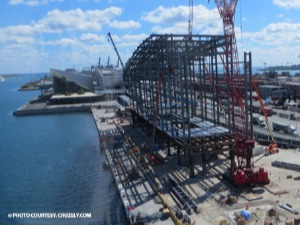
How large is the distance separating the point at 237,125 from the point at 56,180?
2009 centimetres

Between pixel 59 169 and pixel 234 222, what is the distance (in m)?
24.3

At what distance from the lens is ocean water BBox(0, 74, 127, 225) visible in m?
27.9

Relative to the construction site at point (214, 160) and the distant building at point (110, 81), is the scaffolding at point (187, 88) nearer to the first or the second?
the construction site at point (214, 160)

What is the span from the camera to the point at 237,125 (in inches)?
1596

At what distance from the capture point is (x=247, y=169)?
1155 inches

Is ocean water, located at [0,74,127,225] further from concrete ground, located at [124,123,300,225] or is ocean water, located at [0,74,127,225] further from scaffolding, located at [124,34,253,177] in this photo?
scaffolding, located at [124,34,253,177]

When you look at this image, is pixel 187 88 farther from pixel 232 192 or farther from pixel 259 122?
pixel 259 122

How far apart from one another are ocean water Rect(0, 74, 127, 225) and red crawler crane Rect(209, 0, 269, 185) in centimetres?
985

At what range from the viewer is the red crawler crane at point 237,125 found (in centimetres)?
2833

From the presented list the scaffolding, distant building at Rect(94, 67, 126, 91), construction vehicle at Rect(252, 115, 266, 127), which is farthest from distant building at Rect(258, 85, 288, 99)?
distant building at Rect(94, 67, 126, 91)

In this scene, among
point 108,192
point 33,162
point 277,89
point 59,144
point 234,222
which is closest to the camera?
point 234,222

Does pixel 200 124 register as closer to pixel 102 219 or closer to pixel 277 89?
pixel 102 219

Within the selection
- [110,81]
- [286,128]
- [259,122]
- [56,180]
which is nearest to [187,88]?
[56,180]

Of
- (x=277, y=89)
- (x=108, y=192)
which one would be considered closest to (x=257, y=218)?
(x=108, y=192)
